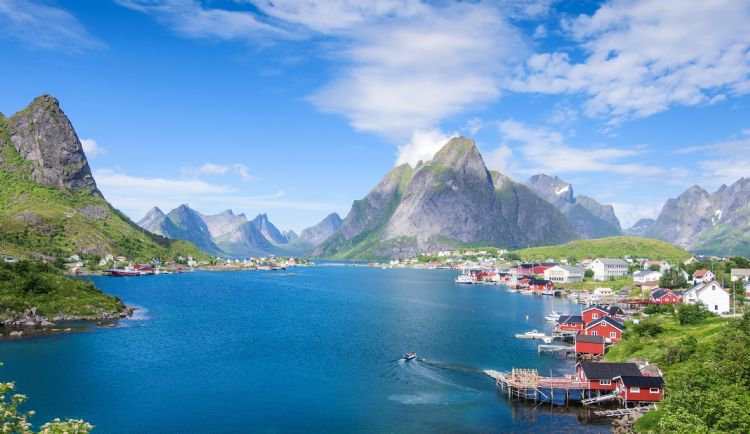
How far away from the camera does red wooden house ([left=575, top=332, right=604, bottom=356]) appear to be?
7206cm

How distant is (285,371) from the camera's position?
62.8 m

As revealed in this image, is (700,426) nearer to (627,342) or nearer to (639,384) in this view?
(639,384)

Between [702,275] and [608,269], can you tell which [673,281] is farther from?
[608,269]

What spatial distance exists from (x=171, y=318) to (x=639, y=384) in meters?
79.5

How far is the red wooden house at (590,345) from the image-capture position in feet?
236

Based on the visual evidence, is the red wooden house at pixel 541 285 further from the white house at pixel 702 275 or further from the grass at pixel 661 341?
the grass at pixel 661 341

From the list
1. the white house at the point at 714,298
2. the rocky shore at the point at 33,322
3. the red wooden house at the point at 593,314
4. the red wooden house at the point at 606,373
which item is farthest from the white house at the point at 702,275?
the rocky shore at the point at 33,322

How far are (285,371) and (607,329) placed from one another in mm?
45617

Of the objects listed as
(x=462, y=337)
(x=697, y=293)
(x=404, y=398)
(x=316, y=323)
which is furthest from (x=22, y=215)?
(x=697, y=293)

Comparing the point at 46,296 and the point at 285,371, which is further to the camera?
the point at 46,296

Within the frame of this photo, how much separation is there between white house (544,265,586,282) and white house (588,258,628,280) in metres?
4.85

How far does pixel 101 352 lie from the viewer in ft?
227

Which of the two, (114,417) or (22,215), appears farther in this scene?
(22,215)

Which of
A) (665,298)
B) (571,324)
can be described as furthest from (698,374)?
(665,298)
